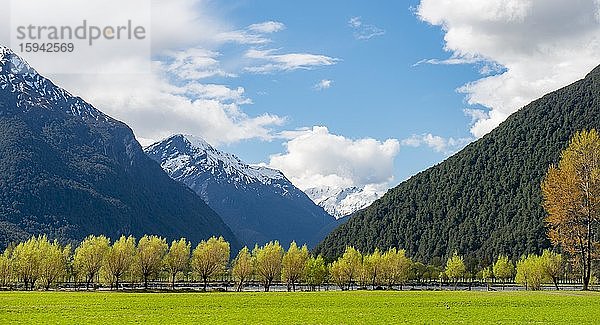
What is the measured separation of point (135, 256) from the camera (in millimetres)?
137500

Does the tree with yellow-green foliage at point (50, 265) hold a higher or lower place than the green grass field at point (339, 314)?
higher

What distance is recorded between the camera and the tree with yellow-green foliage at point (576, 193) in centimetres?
6556

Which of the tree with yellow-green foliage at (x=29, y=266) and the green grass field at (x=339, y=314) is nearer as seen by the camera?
the green grass field at (x=339, y=314)

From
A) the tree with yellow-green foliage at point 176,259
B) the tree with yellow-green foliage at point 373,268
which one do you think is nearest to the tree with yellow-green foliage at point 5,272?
the tree with yellow-green foliage at point 176,259

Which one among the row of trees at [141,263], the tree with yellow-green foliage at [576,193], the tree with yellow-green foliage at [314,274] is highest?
the tree with yellow-green foliage at [576,193]

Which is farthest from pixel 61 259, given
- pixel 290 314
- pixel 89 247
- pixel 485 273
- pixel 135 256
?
pixel 485 273

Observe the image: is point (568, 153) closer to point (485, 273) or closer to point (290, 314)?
point (290, 314)

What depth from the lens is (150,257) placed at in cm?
13838

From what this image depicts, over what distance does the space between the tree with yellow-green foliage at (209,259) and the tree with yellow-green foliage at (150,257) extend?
7446 millimetres

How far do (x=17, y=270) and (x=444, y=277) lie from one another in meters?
117

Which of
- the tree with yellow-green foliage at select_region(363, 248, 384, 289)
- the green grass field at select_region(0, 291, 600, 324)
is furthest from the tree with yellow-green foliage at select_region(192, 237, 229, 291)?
the green grass field at select_region(0, 291, 600, 324)

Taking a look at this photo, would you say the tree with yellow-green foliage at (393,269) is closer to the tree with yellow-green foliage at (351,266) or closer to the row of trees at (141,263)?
the tree with yellow-green foliage at (351,266)

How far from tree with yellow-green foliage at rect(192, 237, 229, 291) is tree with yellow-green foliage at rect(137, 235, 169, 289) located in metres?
7.45

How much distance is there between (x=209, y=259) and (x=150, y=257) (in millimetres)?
12138
